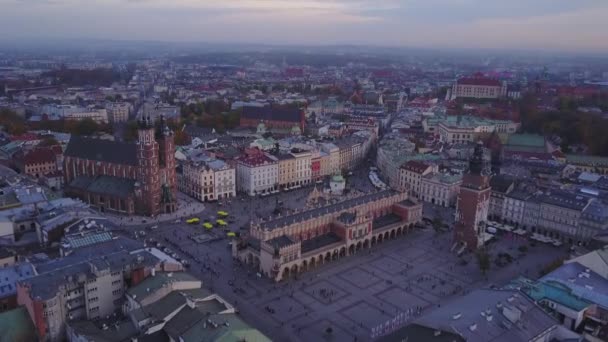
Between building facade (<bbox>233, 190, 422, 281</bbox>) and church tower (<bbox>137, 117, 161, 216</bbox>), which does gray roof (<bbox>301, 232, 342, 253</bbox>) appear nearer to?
building facade (<bbox>233, 190, 422, 281</bbox>)

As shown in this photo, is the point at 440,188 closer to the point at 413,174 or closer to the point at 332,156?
the point at 413,174

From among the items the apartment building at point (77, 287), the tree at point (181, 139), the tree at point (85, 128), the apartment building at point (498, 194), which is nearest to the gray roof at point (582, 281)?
the apartment building at point (498, 194)

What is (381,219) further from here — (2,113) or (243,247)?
(2,113)

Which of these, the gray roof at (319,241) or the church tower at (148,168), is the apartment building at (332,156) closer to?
the church tower at (148,168)

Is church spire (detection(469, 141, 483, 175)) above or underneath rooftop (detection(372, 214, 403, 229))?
above

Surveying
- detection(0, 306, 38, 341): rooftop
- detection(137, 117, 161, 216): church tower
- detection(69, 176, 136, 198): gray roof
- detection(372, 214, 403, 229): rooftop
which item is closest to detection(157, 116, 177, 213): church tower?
detection(137, 117, 161, 216): church tower

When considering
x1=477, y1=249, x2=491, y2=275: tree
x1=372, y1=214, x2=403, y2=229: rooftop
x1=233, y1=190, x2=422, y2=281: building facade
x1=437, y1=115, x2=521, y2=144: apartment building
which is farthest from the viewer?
x1=437, y1=115, x2=521, y2=144: apartment building

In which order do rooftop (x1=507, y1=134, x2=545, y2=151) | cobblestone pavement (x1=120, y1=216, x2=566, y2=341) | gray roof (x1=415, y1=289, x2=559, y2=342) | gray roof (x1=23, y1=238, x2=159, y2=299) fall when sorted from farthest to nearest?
rooftop (x1=507, y1=134, x2=545, y2=151)
cobblestone pavement (x1=120, y1=216, x2=566, y2=341)
gray roof (x1=23, y1=238, x2=159, y2=299)
gray roof (x1=415, y1=289, x2=559, y2=342)
